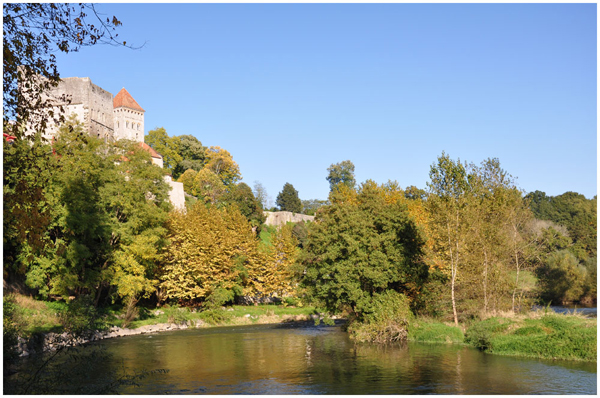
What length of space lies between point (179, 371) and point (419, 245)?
15698 mm

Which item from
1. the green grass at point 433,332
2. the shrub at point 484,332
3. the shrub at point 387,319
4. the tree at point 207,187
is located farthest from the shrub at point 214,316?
the tree at point 207,187

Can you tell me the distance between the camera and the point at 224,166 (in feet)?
312

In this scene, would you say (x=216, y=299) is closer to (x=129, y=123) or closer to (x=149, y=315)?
(x=149, y=315)

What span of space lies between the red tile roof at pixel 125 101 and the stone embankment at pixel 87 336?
59.1 m

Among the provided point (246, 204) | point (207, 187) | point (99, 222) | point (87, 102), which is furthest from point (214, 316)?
point (87, 102)

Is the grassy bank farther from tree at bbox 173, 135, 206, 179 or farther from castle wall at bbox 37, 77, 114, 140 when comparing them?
tree at bbox 173, 135, 206, 179

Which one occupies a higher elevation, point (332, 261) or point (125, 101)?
point (125, 101)

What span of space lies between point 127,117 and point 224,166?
1884 cm

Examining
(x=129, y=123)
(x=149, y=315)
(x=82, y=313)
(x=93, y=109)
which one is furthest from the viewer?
(x=129, y=123)

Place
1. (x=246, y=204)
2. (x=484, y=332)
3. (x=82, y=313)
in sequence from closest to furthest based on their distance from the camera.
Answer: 1. (x=484, y=332)
2. (x=82, y=313)
3. (x=246, y=204)

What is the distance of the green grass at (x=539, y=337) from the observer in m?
21.4

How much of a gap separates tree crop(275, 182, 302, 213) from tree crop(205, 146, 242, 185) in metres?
10.1

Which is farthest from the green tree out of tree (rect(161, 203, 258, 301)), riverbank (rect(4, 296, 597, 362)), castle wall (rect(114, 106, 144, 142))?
castle wall (rect(114, 106, 144, 142))

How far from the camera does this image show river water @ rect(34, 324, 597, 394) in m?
17.1
